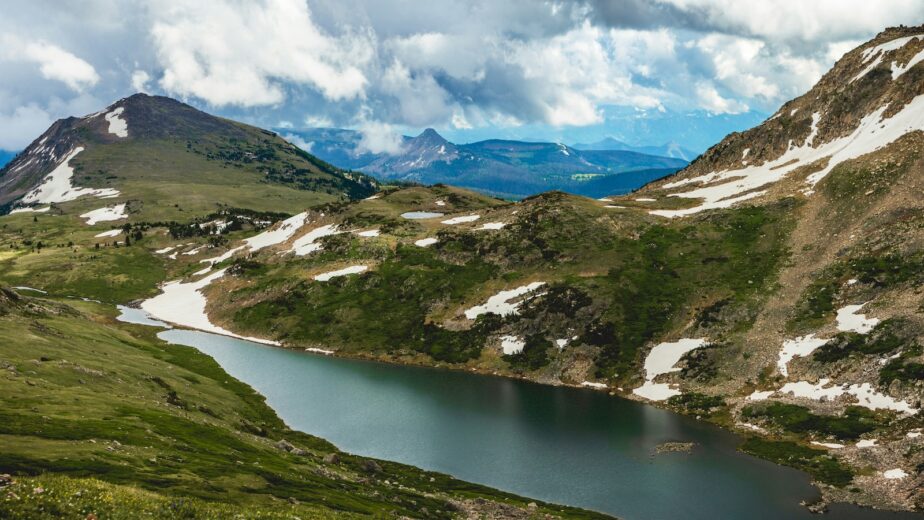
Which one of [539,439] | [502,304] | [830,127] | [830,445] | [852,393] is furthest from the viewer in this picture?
[830,127]

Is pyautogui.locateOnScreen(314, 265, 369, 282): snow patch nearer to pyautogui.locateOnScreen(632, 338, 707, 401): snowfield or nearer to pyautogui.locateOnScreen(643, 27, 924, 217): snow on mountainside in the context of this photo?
pyautogui.locateOnScreen(632, 338, 707, 401): snowfield

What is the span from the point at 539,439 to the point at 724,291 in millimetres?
65762

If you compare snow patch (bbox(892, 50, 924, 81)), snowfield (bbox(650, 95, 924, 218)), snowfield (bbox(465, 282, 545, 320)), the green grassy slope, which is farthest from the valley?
snowfield (bbox(465, 282, 545, 320))

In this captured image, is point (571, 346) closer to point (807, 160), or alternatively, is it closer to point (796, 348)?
point (796, 348)

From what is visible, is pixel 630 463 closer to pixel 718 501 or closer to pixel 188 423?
pixel 718 501

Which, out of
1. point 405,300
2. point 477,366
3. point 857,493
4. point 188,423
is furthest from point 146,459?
point 405,300

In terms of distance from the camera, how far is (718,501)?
210 ft

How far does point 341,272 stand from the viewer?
6836 inches

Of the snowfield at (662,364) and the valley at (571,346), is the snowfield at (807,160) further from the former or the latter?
the snowfield at (662,364)

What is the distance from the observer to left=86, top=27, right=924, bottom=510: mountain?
84.7 m

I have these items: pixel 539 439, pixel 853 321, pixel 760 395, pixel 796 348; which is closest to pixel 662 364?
pixel 760 395

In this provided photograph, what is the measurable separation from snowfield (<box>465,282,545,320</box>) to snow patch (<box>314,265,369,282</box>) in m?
44.1

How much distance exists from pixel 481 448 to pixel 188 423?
39278 millimetres

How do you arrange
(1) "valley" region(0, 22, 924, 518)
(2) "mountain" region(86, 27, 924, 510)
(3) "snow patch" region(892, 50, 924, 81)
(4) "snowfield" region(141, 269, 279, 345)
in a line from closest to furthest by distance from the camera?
(1) "valley" region(0, 22, 924, 518)
(2) "mountain" region(86, 27, 924, 510)
(3) "snow patch" region(892, 50, 924, 81)
(4) "snowfield" region(141, 269, 279, 345)
